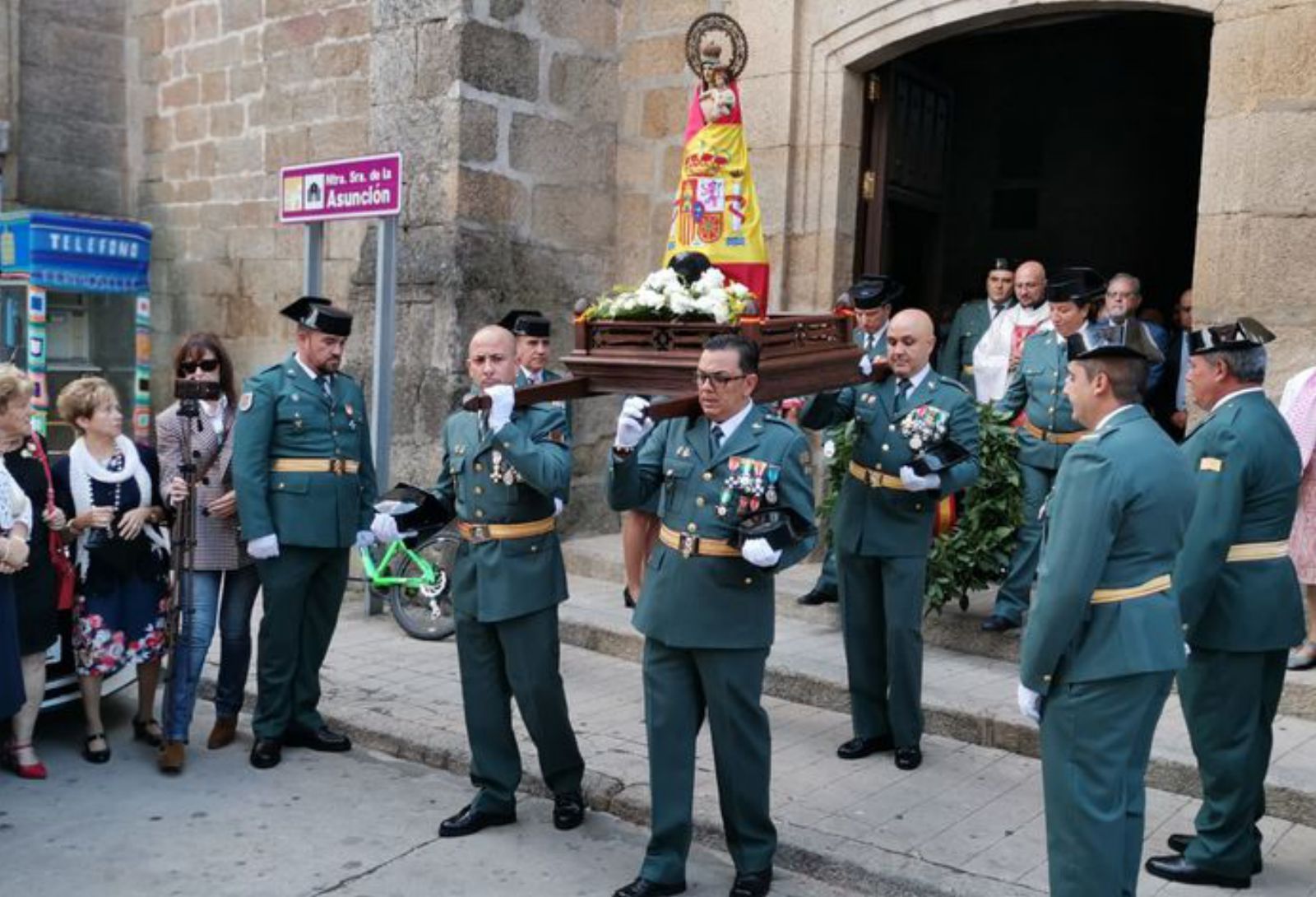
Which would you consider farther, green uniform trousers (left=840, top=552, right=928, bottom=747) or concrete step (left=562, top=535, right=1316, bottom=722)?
concrete step (left=562, top=535, right=1316, bottom=722)

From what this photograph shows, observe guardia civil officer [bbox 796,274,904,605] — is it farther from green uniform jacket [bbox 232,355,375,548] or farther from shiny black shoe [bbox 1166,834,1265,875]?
green uniform jacket [bbox 232,355,375,548]

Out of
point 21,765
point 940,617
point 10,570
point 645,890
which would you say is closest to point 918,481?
point 940,617

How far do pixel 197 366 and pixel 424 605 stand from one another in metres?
2.41

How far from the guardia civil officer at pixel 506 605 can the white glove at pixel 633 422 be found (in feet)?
1.91

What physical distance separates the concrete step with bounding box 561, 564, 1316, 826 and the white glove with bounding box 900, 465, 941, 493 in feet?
3.68

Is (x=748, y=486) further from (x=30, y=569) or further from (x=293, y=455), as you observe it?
(x=30, y=569)

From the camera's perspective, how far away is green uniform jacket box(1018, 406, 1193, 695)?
3426 mm

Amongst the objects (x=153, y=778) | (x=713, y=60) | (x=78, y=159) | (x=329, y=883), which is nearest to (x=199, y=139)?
(x=78, y=159)

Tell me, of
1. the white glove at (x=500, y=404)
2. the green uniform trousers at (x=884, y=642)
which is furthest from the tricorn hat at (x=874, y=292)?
the white glove at (x=500, y=404)

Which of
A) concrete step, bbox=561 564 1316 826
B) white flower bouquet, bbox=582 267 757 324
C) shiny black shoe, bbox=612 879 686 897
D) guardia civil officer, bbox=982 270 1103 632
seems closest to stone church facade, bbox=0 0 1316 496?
guardia civil officer, bbox=982 270 1103 632

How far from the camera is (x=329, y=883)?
430 cm

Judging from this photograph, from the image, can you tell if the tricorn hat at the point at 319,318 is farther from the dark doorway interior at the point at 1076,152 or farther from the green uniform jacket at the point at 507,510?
the dark doorway interior at the point at 1076,152

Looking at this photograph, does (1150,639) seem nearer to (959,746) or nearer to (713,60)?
(959,746)

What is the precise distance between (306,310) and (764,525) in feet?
8.22
